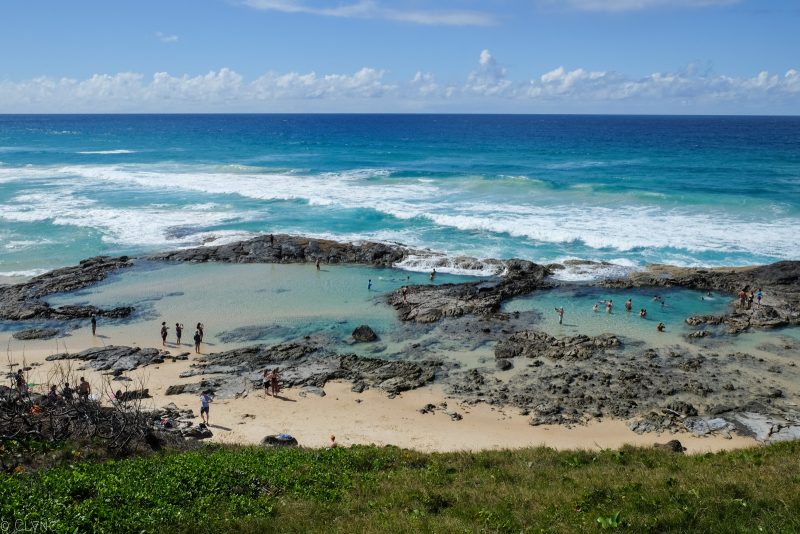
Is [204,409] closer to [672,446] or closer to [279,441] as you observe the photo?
[279,441]

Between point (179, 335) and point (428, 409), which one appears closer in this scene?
point (428, 409)

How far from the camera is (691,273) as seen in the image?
3136 centimetres

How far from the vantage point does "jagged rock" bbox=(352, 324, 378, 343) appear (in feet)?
81.6

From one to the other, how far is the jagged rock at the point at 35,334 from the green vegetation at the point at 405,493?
15.8 metres

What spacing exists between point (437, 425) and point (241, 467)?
7886mm

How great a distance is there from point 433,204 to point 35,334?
32954 millimetres

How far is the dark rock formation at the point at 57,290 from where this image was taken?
27766mm

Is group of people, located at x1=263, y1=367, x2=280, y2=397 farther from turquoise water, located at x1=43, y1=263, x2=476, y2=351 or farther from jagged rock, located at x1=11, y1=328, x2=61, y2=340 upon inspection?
jagged rock, located at x1=11, y1=328, x2=61, y2=340

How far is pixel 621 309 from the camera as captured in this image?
27.8 meters

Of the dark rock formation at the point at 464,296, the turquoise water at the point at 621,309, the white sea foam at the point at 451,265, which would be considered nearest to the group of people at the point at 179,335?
the dark rock formation at the point at 464,296

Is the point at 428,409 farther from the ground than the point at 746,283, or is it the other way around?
the point at 746,283

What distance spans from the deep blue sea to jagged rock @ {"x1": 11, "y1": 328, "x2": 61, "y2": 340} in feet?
33.3

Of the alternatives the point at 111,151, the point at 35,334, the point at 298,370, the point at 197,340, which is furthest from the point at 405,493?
the point at 111,151

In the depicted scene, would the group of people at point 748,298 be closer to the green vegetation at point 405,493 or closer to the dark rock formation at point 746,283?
the dark rock formation at point 746,283
